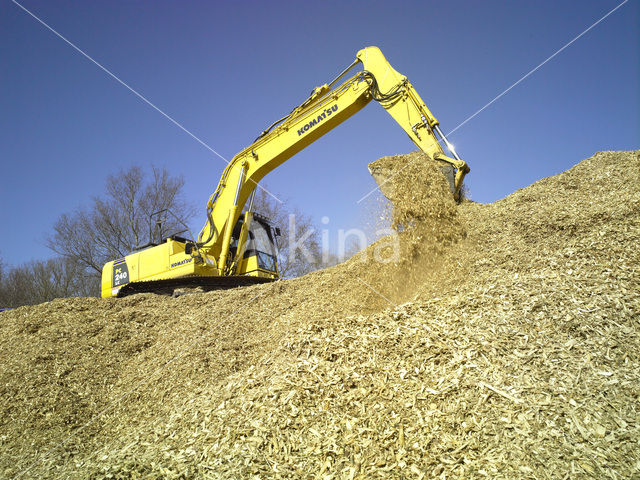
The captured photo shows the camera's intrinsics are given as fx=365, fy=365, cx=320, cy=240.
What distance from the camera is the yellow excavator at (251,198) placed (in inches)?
286

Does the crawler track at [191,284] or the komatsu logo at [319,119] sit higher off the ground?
the komatsu logo at [319,119]

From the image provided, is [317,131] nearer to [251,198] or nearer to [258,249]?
[251,198]

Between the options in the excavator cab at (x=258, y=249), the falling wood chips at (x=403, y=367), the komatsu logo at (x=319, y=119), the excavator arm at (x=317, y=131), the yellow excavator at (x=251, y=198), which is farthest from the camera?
the excavator cab at (x=258, y=249)

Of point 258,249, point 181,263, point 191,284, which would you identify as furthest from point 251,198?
point 191,284

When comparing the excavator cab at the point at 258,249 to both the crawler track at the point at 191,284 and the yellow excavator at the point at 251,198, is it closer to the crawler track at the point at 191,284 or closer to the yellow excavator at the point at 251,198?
the yellow excavator at the point at 251,198

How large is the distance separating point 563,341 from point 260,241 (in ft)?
28.5

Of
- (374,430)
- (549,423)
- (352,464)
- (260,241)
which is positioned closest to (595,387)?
(549,423)

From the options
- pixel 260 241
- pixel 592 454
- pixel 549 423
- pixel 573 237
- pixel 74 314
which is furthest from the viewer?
pixel 260 241

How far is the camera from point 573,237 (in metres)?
5.09

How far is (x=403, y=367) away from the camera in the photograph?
3480mm

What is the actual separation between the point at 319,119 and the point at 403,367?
6416 millimetres

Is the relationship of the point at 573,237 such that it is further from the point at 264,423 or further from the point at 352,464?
the point at 264,423

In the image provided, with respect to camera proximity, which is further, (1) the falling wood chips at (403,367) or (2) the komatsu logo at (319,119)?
(2) the komatsu logo at (319,119)

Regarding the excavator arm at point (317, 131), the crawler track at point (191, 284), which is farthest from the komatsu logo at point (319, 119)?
the crawler track at point (191, 284)
